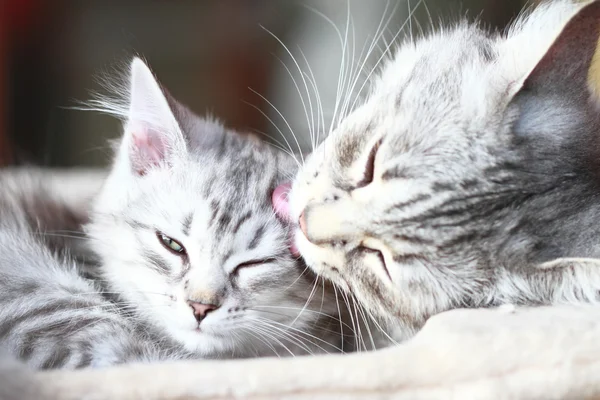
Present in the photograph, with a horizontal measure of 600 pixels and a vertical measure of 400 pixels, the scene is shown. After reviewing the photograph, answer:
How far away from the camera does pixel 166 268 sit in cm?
117

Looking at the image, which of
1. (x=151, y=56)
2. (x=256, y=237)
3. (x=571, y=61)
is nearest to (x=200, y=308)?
(x=256, y=237)

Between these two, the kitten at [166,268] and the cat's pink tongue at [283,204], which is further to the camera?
the cat's pink tongue at [283,204]

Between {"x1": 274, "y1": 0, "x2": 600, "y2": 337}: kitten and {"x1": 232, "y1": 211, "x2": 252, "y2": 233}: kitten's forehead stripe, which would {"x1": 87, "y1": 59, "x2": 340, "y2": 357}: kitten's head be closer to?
{"x1": 232, "y1": 211, "x2": 252, "y2": 233}: kitten's forehead stripe

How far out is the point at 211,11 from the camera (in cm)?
355

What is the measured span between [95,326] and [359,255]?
47 centimetres

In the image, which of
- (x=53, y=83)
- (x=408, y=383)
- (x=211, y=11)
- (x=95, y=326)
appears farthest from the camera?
(x=211, y=11)

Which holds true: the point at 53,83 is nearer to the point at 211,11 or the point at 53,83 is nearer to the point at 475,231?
the point at 211,11

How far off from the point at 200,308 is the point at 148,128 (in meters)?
0.41

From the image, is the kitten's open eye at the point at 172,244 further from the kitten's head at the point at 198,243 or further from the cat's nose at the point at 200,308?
the cat's nose at the point at 200,308

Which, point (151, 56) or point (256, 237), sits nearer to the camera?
point (256, 237)

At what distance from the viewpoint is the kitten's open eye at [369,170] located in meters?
1.07

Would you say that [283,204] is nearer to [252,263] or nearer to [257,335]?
[252,263]

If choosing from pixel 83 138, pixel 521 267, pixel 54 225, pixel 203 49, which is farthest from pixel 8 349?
pixel 203 49

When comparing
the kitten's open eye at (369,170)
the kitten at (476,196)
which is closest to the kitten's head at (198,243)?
the kitten at (476,196)
